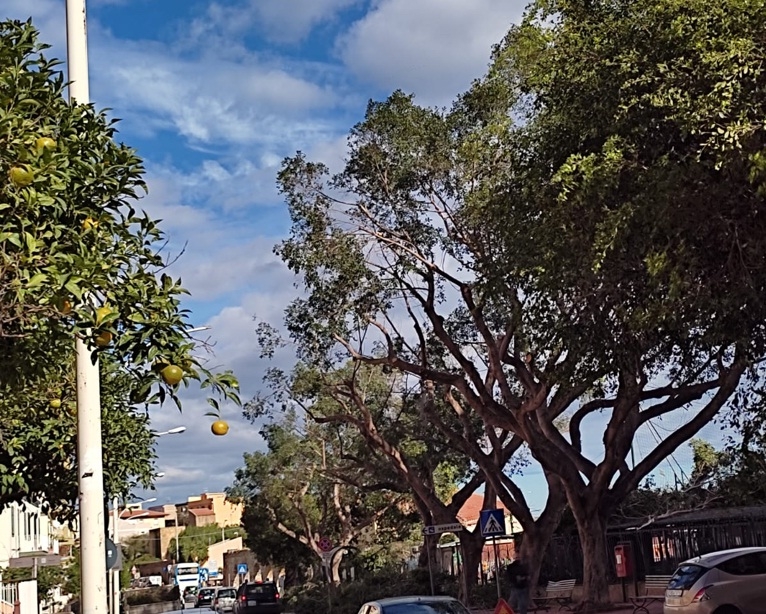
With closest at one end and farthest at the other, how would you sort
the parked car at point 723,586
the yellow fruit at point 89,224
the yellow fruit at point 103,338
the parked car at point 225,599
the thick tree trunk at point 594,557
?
the yellow fruit at point 103,338 < the yellow fruit at point 89,224 < the parked car at point 723,586 < the thick tree trunk at point 594,557 < the parked car at point 225,599

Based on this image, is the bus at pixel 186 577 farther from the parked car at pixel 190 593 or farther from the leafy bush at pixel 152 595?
the leafy bush at pixel 152 595

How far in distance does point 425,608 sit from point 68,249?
A: 9822 millimetres

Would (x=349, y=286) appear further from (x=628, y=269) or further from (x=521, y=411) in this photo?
(x=628, y=269)

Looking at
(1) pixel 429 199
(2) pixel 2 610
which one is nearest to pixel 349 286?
(1) pixel 429 199

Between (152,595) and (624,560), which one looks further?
(152,595)

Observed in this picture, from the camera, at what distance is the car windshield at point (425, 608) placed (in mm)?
14727

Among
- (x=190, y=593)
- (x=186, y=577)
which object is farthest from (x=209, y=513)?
(x=190, y=593)

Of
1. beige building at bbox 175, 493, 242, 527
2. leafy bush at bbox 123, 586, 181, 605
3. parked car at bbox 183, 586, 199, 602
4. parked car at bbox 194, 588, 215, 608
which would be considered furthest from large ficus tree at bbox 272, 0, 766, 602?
beige building at bbox 175, 493, 242, 527

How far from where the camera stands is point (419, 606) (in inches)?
585

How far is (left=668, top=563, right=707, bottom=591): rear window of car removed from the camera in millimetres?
20156

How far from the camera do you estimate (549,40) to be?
18031 mm

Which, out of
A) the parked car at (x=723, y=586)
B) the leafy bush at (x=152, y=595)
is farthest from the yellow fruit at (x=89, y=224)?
the leafy bush at (x=152, y=595)

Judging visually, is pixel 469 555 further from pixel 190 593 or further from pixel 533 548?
pixel 190 593

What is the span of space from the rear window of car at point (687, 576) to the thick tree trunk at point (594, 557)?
7130 millimetres
